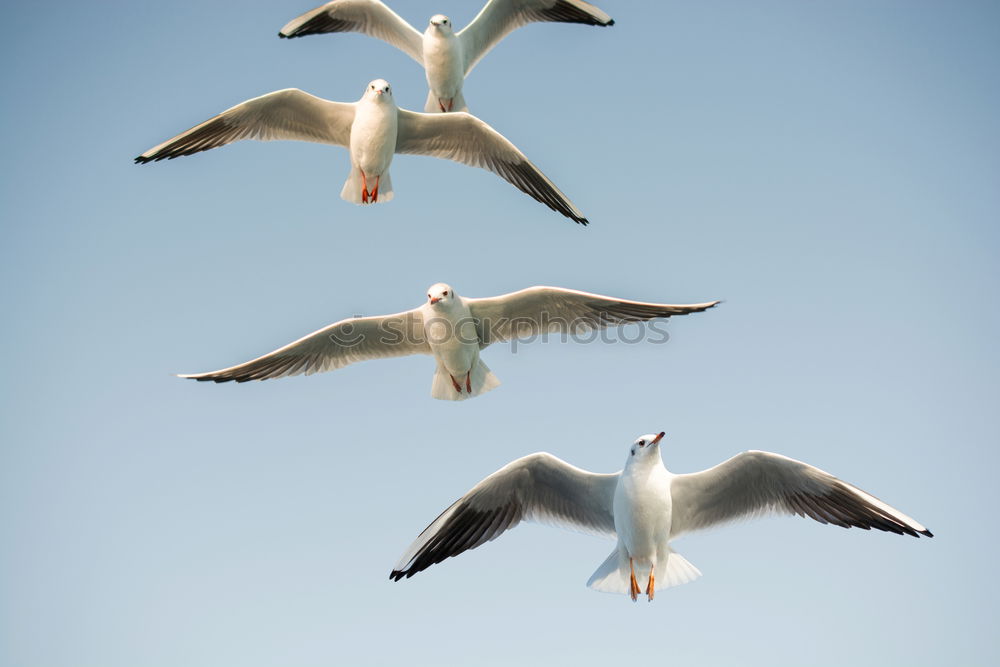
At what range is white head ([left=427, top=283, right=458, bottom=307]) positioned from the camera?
29.9 feet

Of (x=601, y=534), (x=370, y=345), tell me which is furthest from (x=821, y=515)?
(x=370, y=345)

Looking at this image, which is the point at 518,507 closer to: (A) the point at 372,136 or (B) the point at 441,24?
(A) the point at 372,136

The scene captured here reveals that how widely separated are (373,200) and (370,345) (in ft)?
4.53

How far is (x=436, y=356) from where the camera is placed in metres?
9.73

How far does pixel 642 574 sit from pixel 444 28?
5986 millimetres

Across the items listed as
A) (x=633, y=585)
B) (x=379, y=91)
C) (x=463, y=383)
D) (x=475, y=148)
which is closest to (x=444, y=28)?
(x=475, y=148)

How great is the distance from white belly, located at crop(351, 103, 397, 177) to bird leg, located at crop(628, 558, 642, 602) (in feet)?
13.8

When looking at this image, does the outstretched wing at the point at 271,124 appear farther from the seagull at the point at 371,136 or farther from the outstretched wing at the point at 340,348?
the outstretched wing at the point at 340,348

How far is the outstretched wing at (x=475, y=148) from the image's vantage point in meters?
10.5

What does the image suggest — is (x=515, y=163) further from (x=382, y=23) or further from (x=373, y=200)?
(x=382, y=23)

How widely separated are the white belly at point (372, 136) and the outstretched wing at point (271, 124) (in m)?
0.28

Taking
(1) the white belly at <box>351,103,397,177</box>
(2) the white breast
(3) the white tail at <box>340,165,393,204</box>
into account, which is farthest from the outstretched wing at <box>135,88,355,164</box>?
(2) the white breast

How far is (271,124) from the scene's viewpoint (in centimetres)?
1056

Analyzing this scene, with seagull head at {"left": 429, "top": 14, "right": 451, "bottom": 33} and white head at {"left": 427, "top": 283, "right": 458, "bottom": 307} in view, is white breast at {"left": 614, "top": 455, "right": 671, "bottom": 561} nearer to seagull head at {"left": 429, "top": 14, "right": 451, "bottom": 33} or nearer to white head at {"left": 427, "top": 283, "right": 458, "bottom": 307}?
white head at {"left": 427, "top": 283, "right": 458, "bottom": 307}
